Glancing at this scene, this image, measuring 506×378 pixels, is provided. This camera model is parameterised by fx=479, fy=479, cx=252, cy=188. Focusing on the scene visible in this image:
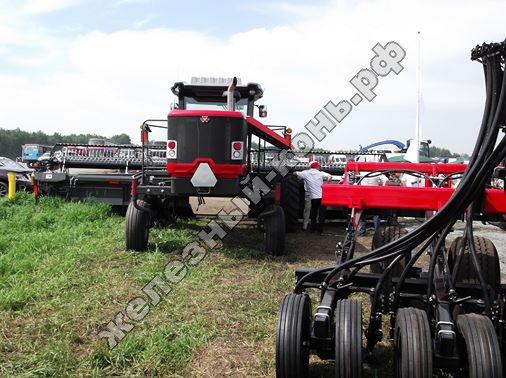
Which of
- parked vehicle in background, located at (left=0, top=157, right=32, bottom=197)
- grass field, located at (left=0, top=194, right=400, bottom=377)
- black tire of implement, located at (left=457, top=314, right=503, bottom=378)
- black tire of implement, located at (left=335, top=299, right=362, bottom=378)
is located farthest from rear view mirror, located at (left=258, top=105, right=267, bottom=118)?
parked vehicle in background, located at (left=0, top=157, right=32, bottom=197)

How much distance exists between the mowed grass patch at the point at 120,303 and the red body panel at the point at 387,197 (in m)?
1.19

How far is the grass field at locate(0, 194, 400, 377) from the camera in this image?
125 inches

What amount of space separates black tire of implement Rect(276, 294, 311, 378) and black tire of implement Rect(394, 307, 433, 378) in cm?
50

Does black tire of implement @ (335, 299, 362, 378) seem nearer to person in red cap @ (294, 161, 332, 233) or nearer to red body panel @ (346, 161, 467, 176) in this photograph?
red body panel @ (346, 161, 467, 176)

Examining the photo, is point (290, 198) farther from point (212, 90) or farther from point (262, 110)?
point (212, 90)

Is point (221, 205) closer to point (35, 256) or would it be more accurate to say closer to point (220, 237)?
point (220, 237)

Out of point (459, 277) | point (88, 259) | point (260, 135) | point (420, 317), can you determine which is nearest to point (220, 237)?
point (260, 135)

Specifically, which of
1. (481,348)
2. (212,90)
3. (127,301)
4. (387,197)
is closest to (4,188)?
(212,90)

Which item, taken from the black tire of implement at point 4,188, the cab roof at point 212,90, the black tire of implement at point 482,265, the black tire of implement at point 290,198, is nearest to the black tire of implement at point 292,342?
the black tire of implement at point 482,265

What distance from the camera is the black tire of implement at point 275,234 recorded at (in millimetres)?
6219

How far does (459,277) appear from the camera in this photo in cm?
337

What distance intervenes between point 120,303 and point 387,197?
8.19 ft

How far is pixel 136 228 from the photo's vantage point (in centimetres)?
605

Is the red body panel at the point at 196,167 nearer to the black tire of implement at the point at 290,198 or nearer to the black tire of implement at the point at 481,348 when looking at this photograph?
the black tire of implement at the point at 290,198
